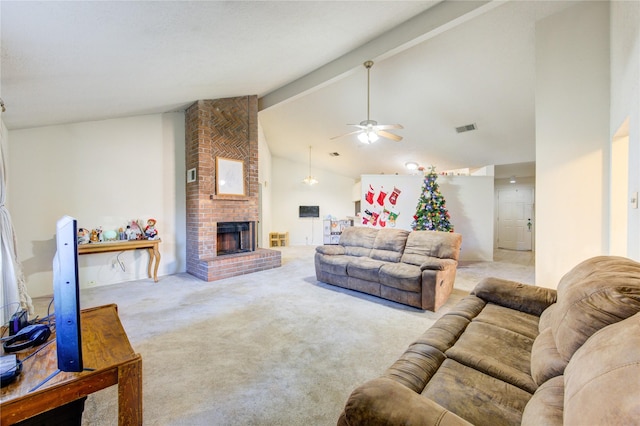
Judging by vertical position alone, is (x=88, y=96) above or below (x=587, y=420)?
above

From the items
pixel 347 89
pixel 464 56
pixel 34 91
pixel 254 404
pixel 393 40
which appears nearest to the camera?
pixel 254 404

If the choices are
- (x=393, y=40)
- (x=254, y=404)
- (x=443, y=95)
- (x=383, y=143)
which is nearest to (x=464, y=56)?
(x=443, y=95)

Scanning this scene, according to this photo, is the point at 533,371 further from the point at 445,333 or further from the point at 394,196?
the point at 394,196

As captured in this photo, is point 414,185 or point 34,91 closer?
point 34,91

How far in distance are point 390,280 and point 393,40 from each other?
2.99 metres

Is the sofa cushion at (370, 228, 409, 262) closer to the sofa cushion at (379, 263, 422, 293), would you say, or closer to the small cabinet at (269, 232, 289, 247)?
the sofa cushion at (379, 263, 422, 293)

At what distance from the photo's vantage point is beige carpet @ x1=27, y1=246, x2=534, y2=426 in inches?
64.6

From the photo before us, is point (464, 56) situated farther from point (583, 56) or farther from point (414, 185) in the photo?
point (414, 185)

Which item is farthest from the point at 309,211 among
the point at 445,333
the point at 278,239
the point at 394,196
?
the point at 445,333

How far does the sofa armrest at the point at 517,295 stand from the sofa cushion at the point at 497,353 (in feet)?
1.55

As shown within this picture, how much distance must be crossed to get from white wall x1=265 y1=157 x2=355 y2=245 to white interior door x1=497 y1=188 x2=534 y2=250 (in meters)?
4.99

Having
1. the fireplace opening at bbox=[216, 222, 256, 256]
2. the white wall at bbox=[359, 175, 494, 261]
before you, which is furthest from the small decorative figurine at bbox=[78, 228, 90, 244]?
the white wall at bbox=[359, 175, 494, 261]

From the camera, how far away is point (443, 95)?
173 inches

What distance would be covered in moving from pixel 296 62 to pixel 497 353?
398 cm
